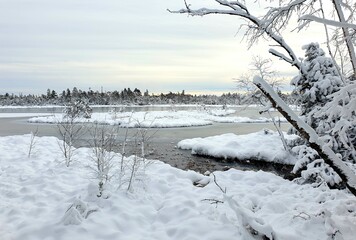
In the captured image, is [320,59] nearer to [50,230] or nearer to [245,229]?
[245,229]

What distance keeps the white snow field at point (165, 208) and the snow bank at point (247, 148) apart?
239 inches

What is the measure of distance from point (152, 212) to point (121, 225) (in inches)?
33.6

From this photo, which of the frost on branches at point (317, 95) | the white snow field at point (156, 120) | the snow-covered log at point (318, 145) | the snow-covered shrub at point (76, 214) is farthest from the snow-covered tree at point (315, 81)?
the white snow field at point (156, 120)

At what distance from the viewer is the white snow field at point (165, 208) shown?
4.71 meters

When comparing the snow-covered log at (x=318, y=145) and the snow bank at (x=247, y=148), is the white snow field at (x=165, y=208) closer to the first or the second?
the snow-covered log at (x=318, y=145)

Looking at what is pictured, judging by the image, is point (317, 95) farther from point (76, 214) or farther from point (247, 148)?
point (76, 214)

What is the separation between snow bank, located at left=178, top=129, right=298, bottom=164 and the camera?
49.0 ft

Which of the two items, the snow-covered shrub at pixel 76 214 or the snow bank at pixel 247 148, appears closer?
the snow-covered shrub at pixel 76 214

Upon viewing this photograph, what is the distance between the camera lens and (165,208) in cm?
613

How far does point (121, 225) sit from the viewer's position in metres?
5.30

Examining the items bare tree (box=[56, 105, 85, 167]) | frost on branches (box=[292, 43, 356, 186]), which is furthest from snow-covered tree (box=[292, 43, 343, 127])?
bare tree (box=[56, 105, 85, 167])

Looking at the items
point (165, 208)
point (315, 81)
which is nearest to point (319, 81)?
point (315, 81)

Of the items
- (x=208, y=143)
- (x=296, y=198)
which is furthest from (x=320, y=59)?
(x=208, y=143)

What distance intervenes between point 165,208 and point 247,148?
10.6 m
